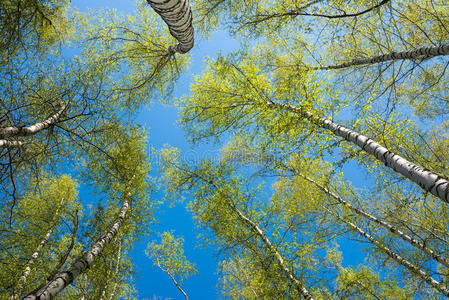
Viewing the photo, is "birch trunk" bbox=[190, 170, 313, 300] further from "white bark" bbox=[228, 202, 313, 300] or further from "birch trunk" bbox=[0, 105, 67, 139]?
"birch trunk" bbox=[0, 105, 67, 139]

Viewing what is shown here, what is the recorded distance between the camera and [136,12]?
236 inches

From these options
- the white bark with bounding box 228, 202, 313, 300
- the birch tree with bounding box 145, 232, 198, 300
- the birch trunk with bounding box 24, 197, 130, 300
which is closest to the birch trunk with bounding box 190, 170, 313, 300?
the white bark with bounding box 228, 202, 313, 300

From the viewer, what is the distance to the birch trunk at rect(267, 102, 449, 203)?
2271 millimetres

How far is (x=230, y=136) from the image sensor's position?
599 cm

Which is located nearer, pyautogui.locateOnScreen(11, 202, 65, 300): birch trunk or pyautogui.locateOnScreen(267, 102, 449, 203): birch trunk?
pyautogui.locateOnScreen(267, 102, 449, 203): birch trunk

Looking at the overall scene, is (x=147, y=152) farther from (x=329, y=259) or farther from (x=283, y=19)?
(x=329, y=259)

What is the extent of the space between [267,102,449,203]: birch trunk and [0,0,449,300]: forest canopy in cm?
2

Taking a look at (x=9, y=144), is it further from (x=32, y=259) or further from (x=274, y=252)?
(x=274, y=252)

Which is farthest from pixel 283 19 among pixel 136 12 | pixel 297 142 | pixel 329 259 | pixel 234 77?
pixel 329 259

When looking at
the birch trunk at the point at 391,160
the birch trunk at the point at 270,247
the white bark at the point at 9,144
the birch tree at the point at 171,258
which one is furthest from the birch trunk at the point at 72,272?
the birch tree at the point at 171,258

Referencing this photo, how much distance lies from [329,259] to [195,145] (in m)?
8.23

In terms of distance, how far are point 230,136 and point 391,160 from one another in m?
3.84

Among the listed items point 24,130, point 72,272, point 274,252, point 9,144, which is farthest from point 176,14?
point 274,252

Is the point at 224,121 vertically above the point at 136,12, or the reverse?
the point at 136,12
